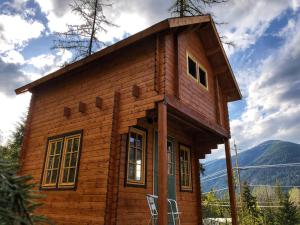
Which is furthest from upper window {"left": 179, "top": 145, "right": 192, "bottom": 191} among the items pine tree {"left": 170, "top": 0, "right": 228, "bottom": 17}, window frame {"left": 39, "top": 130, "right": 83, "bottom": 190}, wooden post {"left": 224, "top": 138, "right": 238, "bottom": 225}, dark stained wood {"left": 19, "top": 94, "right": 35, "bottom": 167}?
pine tree {"left": 170, "top": 0, "right": 228, "bottom": 17}

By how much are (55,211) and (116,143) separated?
291cm

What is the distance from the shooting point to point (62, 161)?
26.6 ft

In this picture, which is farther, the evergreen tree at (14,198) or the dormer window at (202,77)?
the dormer window at (202,77)

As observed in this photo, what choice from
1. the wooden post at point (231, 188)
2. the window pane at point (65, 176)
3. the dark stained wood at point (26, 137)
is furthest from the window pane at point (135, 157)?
the dark stained wood at point (26, 137)

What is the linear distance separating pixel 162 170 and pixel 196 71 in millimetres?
4111

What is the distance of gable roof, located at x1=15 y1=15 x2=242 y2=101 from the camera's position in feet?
21.5

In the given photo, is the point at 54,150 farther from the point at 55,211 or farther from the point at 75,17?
the point at 75,17

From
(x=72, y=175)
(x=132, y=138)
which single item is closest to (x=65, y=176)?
(x=72, y=175)

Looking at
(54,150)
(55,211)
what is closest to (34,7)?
(54,150)

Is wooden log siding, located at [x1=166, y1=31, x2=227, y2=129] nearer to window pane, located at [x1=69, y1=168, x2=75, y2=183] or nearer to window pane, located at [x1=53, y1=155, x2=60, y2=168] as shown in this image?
window pane, located at [x1=69, y1=168, x2=75, y2=183]

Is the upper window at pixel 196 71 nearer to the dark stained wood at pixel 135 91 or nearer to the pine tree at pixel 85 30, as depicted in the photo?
the dark stained wood at pixel 135 91

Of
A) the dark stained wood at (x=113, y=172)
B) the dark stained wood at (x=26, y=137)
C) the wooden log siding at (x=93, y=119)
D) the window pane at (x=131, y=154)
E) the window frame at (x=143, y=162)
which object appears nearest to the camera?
the dark stained wood at (x=113, y=172)

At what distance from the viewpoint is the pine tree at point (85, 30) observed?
52.5 ft

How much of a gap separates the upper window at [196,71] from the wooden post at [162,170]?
8.76ft
